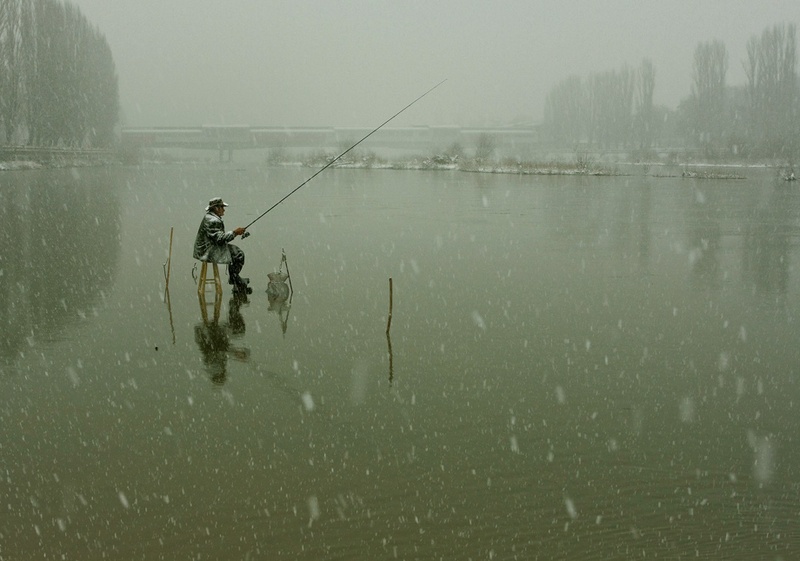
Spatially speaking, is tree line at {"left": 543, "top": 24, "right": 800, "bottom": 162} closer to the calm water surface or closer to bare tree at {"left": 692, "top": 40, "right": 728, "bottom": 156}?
bare tree at {"left": 692, "top": 40, "right": 728, "bottom": 156}

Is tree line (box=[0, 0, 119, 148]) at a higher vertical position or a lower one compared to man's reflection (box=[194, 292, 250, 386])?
higher

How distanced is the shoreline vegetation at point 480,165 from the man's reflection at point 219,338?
1747 inches

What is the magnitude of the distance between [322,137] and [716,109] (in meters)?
56.3

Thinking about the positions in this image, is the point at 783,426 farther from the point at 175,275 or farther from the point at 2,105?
the point at 2,105

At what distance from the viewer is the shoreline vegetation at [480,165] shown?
172 feet

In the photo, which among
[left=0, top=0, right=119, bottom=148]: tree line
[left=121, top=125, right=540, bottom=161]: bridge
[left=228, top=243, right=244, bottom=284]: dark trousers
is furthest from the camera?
[left=121, top=125, right=540, bottom=161]: bridge

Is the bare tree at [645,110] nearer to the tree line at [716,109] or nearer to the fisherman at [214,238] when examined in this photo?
the tree line at [716,109]

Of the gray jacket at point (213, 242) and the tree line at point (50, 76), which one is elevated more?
the tree line at point (50, 76)

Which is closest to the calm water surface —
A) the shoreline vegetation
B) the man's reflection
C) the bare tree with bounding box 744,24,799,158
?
the man's reflection

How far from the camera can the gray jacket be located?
10.4m

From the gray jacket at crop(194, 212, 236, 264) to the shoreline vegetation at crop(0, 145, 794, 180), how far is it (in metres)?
43.8

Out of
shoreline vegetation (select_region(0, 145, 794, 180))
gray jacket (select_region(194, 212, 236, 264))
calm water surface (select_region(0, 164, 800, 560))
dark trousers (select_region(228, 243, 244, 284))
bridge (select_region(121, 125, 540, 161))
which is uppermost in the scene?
bridge (select_region(121, 125, 540, 161))

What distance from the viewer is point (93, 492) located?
4.91m

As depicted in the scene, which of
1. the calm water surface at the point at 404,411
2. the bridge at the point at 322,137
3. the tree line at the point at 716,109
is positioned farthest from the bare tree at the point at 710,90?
the calm water surface at the point at 404,411
